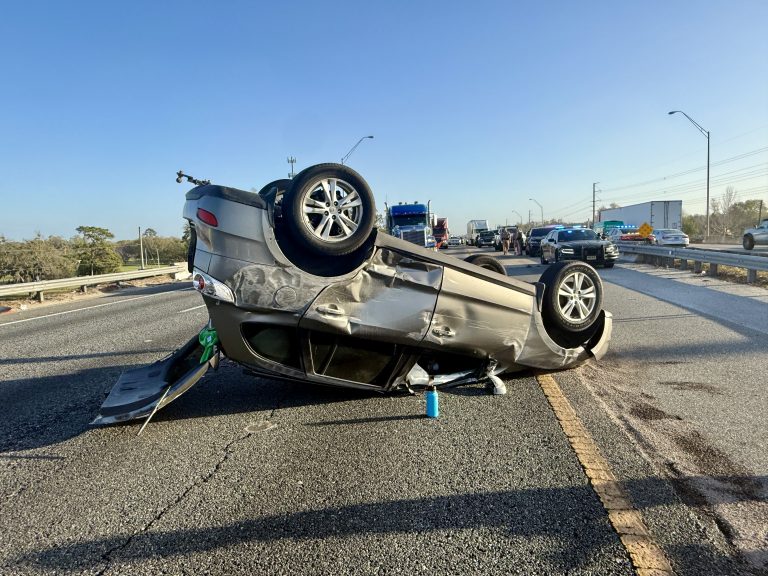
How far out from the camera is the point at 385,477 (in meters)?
3.23

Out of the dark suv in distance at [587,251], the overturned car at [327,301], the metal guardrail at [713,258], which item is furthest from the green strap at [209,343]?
the dark suv in distance at [587,251]

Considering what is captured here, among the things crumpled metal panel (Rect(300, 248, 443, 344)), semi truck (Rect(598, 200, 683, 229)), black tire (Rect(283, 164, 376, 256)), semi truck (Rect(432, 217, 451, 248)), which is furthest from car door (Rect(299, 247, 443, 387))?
semi truck (Rect(598, 200, 683, 229))

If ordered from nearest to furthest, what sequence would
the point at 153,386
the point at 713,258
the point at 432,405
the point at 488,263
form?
the point at 432,405, the point at 153,386, the point at 488,263, the point at 713,258

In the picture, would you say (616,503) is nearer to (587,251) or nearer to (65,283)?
(587,251)

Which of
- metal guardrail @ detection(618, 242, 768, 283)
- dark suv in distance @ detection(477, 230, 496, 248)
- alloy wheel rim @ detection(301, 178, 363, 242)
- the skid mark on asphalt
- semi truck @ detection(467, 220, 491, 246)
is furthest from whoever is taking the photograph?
semi truck @ detection(467, 220, 491, 246)

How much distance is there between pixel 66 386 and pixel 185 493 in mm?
3336

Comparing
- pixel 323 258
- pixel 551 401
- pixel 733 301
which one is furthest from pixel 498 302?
pixel 733 301

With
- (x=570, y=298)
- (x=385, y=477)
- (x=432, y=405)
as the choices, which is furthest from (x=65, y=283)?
(x=385, y=477)

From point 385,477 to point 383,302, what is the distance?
1.41m

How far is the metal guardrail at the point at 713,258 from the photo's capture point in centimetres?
1241

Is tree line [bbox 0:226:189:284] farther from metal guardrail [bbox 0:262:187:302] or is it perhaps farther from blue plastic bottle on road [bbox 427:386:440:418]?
blue plastic bottle on road [bbox 427:386:440:418]

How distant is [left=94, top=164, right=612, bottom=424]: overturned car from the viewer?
3846mm

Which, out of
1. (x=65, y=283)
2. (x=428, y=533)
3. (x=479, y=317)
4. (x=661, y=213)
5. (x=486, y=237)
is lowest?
(x=428, y=533)

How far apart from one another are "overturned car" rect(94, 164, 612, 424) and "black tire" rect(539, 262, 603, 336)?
0.88 feet
